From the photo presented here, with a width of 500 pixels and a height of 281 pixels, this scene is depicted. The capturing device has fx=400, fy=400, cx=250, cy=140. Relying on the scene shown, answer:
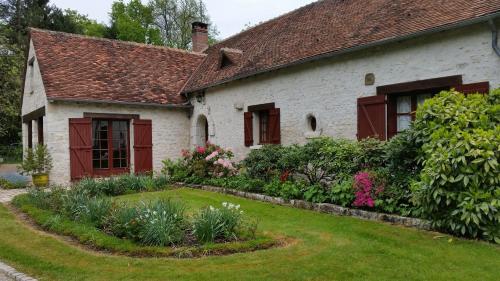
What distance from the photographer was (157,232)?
5.40 meters

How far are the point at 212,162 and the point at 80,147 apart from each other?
15.2 ft

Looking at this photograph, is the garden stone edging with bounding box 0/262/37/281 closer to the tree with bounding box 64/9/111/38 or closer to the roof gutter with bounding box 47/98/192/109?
the roof gutter with bounding box 47/98/192/109

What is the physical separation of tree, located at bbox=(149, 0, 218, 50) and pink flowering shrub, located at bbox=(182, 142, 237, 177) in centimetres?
2439

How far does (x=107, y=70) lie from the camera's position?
49.3 feet

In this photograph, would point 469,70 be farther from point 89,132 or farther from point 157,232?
point 89,132

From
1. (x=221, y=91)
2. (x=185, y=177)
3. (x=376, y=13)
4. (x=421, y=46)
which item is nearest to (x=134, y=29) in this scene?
(x=221, y=91)

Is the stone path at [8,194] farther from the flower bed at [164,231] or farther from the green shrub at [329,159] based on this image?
the green shrub at [329,159]

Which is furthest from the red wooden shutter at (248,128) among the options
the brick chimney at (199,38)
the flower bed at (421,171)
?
the brick chimney at (199,38)

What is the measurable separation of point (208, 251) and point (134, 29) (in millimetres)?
32779

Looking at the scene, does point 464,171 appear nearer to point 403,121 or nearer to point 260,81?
point 403,121

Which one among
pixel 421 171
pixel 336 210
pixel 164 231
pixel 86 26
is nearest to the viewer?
pixel 164 231

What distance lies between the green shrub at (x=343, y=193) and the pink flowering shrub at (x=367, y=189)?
0.21m

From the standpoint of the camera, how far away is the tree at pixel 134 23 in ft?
112

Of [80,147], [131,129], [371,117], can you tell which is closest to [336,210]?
[371,117]
